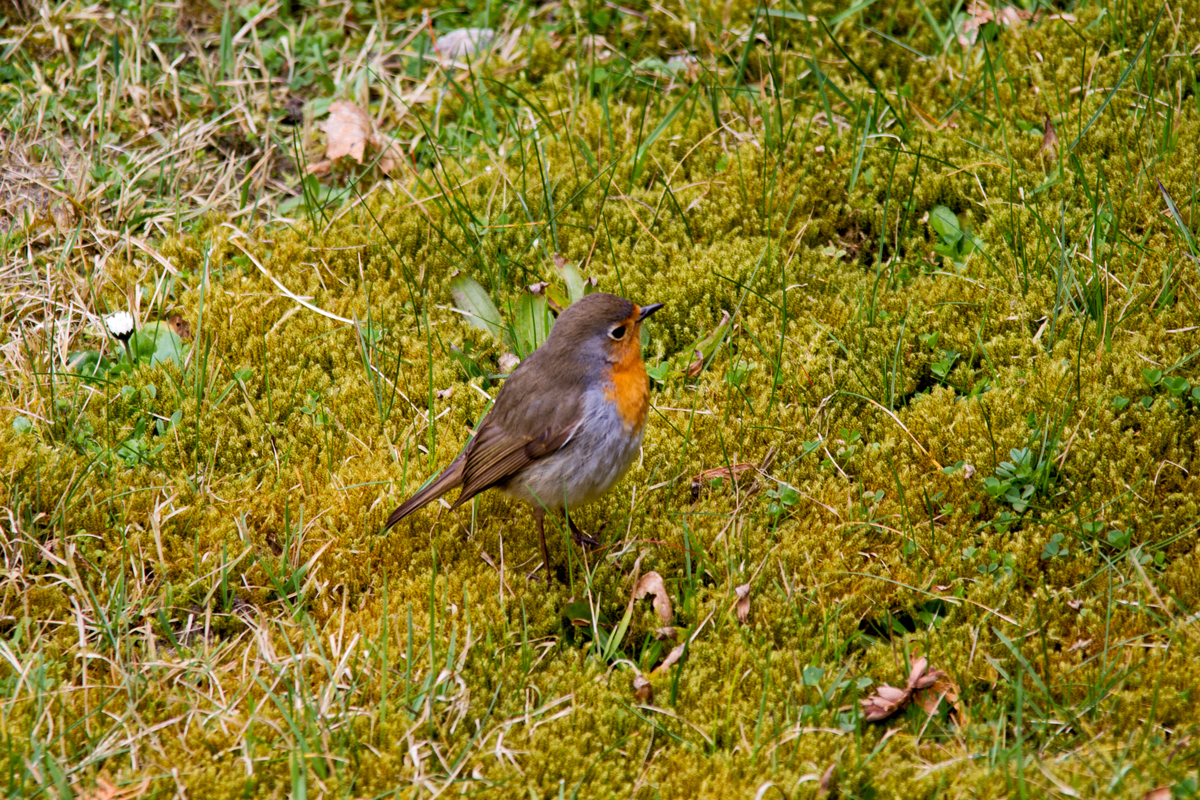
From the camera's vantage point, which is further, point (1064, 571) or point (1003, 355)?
point (1003, 355)

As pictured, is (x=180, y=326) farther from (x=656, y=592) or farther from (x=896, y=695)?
(x=896, y=695)

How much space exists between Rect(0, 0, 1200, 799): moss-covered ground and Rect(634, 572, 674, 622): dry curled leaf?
7 cm

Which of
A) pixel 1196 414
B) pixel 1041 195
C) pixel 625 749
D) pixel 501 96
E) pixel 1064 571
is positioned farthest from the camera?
pixel 501 96

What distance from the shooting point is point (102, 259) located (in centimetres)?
585

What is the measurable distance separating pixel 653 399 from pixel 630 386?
0.64 m

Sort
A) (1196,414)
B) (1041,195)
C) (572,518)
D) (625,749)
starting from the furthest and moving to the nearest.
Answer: (1041,195), (572,518), (1196,414), (625,749)

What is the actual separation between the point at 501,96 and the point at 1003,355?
3.39 metres

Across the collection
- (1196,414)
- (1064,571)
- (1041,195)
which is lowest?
(1064,571)

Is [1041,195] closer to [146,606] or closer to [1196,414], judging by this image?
[1196,414]

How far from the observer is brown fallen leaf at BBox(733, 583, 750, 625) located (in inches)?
171


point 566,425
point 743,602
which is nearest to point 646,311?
point 566,425

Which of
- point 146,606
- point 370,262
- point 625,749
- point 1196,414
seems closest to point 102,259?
point 370,262

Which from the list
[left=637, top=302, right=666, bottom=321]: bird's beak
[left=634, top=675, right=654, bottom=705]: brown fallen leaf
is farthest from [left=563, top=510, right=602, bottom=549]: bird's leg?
[left=637, top=302, right=666, bottom=321]: bird's beak

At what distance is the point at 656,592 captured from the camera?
4453mm
